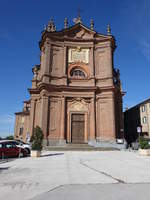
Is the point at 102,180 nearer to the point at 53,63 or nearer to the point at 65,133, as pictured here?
the point at 65,133

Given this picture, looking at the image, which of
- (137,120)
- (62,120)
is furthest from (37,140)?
(137,120)

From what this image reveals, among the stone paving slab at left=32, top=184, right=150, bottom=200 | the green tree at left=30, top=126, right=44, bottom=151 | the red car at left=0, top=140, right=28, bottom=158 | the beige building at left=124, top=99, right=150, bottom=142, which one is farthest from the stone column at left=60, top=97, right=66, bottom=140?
the stone paving slab at left=32, top=184, right=150, bottom=200

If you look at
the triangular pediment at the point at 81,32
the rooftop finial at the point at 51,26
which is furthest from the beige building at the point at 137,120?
the rooftop finial at the point at 51,26

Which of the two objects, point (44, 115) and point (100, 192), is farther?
point (44, 115)

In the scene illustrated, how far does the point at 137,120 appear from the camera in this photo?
38375mm

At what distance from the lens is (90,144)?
25406 millimetres

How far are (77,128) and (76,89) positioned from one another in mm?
5623

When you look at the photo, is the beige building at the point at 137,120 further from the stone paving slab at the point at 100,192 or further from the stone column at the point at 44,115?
the stone paving slab at the point at 100,192

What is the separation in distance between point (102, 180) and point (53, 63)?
24429mm

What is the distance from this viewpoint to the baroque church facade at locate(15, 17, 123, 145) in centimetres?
2620

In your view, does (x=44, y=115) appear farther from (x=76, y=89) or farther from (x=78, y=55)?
(x=78, y=55)

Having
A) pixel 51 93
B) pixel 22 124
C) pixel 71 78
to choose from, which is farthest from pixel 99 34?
pixel 22 124

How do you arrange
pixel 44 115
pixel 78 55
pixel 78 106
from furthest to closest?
pixel 78 55, pixel 78 106, pixel 44 115

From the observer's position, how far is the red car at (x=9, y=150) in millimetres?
15747
